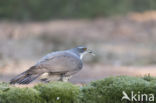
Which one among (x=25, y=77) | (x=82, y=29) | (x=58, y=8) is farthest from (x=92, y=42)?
(x=25, y=77)

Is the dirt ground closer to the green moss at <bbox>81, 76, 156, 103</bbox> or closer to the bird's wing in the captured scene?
the bird's wing

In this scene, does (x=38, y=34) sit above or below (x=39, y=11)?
below

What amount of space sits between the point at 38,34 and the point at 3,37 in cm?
240

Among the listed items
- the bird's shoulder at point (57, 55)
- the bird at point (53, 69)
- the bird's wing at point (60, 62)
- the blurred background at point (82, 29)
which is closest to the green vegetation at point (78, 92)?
the bird at point (53, 69)

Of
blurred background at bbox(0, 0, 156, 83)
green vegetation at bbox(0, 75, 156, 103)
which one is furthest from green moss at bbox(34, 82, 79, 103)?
blurred background at bbox(0, 0, 156, 83)

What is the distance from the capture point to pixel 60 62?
8031mm

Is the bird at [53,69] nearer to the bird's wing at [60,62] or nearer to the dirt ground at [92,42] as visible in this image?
the bird's wing at [60,62]

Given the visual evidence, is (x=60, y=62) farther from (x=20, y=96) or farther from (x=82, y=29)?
(x=82, y=29)

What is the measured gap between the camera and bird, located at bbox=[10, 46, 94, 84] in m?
7.47

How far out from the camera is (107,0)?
2555 centimetres

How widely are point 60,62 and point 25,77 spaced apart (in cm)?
87

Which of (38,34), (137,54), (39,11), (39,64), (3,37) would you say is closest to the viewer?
(39,64)

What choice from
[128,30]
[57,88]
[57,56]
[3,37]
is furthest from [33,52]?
[57,88]

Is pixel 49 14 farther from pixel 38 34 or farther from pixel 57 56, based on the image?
pixel 57 56
